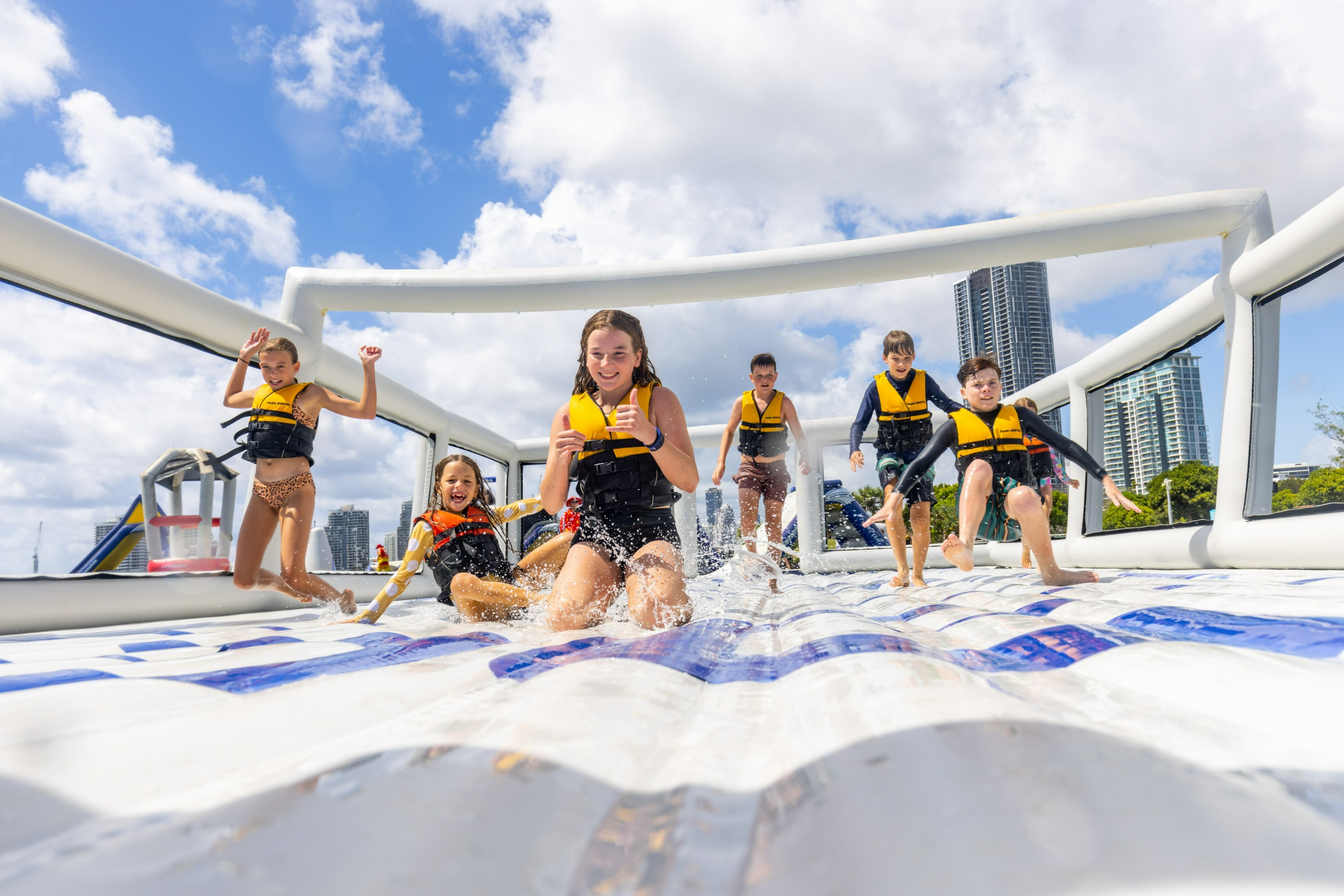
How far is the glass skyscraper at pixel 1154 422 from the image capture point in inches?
184

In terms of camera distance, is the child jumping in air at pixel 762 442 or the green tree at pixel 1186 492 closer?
the green tree at pixel 1186 492

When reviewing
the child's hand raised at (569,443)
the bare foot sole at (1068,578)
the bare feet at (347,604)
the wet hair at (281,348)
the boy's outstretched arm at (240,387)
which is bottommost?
the bare feet at (347,604)

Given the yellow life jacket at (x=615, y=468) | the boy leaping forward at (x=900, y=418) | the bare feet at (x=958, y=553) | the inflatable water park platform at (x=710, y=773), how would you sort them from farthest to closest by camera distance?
the boy leaping forward at (x=900, y=418) < the bare feet at (x=958, y=553) < the yellow life jacket at (x=615, y=468) < the inflatable water park platform at (x=710, y=773)

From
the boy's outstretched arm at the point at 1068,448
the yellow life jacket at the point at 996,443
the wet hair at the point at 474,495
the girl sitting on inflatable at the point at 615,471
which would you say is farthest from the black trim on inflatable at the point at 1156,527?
the wet hair at the point at 474,495

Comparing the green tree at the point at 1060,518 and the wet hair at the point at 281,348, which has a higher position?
the wet hair at the point at 281,348

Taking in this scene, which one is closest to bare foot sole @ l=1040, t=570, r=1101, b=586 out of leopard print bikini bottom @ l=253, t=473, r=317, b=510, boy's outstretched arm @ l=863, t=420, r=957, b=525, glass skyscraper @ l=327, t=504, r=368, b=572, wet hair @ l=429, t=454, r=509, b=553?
boy's outstretched arm @ l=863, t=420, r=957, b=525

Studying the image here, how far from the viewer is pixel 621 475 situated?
261 centimetres

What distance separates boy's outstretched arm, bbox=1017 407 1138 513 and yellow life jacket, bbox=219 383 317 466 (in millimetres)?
3939

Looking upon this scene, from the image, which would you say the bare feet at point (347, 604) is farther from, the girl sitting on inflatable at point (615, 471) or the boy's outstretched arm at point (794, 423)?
the boy's outstretched arm at point (794, 423)

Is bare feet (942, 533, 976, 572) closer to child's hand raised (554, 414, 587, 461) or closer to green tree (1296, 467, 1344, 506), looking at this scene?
green tree (1296, 467, 1344, 506)

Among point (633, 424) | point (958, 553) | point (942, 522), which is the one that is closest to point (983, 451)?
point (958, 553)

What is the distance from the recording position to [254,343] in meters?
3.76

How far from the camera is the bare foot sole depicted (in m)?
3.17

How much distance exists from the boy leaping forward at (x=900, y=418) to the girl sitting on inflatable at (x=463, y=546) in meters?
2.20
